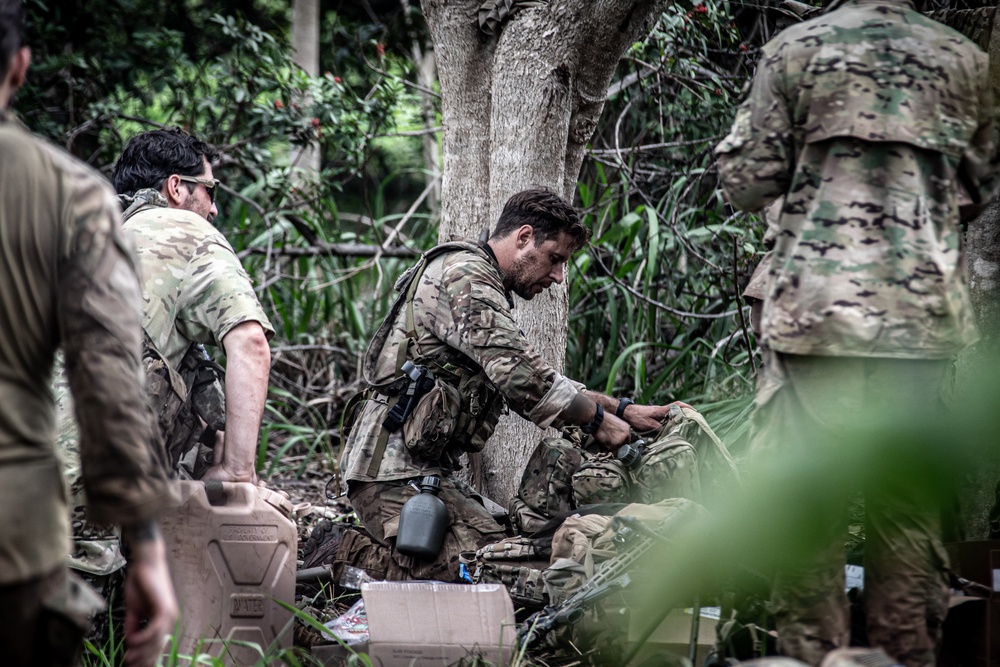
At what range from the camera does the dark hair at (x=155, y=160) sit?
3.63 m

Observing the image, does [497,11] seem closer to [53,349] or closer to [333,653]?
[333,653]

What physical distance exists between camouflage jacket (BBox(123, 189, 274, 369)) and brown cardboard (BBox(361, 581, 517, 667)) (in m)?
1.03

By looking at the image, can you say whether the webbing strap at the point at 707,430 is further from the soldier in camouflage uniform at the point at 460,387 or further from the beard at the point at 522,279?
the beard at the point at 522,279

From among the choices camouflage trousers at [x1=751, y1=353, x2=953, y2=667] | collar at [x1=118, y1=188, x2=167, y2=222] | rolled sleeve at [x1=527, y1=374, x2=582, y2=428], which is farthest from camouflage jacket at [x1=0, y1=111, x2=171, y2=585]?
rolled sleeve at [x1=527, y1=374, x2=582, y2=428]

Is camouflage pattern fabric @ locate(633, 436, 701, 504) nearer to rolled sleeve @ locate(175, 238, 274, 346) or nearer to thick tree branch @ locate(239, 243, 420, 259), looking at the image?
rolled sleeve @ locate(175, 238, 274, 346)

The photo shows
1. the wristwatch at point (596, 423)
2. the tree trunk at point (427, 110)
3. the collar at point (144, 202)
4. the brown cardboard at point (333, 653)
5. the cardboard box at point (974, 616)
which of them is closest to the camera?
the cardboard box at point (974, 616)

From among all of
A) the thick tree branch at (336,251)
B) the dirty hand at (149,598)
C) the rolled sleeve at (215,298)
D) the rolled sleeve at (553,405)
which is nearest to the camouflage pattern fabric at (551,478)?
the rolled sleeve at (553,405)

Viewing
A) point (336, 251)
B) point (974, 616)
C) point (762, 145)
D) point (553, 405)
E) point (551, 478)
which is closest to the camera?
point (762, 145)

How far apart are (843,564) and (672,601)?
0.45 metres

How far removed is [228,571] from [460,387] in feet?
3.96

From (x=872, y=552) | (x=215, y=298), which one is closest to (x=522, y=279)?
(x=215, y=298)

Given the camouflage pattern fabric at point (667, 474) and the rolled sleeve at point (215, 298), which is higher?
the rolled sleeve at point (215, 298)

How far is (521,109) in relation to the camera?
436 cm

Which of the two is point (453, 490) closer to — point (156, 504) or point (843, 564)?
point (843, 564)
